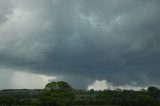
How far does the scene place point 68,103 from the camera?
182000 mm

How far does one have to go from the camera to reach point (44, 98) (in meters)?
182

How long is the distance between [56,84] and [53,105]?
1178 centimetres

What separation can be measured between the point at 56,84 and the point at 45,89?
616 cm

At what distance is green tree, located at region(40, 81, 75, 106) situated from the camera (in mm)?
180875

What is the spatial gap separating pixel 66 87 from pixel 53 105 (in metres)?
11.9

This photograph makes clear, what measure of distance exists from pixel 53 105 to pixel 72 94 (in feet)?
37.5

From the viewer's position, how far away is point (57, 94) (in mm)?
182375

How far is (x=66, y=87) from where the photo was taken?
18938 centimetres

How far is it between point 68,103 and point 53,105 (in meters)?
7.63

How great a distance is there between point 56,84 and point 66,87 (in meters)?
5.34

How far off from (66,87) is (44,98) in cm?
1347

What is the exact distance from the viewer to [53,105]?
183m

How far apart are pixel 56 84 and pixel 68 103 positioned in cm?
1327

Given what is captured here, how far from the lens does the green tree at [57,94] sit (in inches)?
7121
